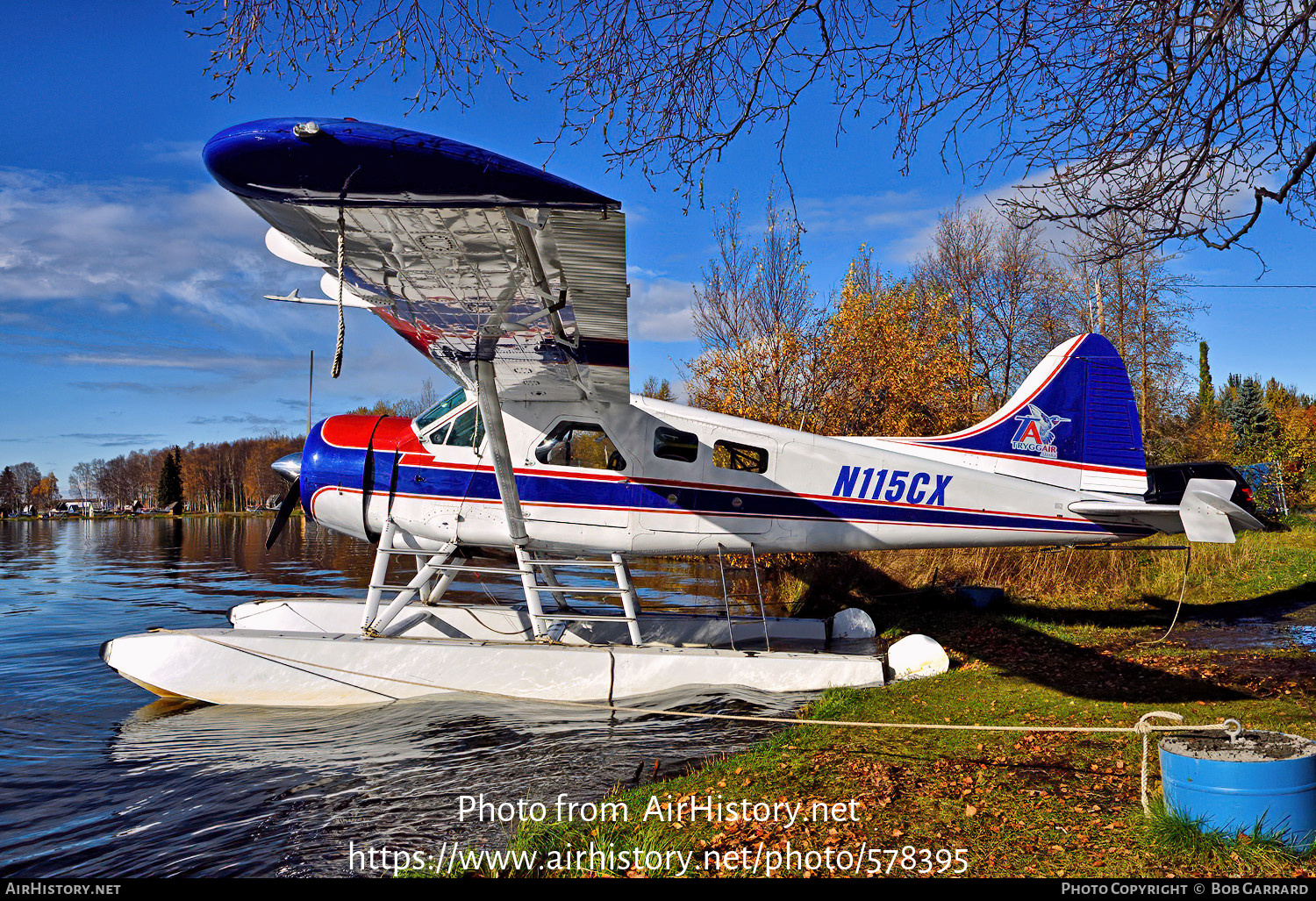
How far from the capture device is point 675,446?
7305 mm

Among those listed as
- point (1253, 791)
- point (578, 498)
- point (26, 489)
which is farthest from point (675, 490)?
point (26, 489)

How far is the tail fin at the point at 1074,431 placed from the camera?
7855 millimetres

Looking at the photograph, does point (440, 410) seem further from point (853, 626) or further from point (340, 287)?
point (853, 626)

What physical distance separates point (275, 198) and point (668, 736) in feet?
14.4

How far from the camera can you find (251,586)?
48.3ft

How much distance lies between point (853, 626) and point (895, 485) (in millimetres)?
2357

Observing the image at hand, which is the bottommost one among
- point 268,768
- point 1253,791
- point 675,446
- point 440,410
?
point 268,768

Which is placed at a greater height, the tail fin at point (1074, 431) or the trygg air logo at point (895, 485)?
the tail fin at point (1074, 431)

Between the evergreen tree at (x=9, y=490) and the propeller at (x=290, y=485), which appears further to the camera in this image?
the evergreen tree at (x=9, y=490)

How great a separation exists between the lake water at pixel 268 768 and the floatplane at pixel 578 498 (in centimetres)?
41

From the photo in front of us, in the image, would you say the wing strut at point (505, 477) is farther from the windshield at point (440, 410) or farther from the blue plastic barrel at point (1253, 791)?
the blue plastic barrel at point (1253, 791)

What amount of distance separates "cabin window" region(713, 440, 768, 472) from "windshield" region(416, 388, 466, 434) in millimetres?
2757

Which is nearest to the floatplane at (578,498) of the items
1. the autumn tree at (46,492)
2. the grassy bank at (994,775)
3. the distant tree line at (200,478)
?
the grassy bank at (994,775)

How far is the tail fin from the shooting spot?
309 inches
